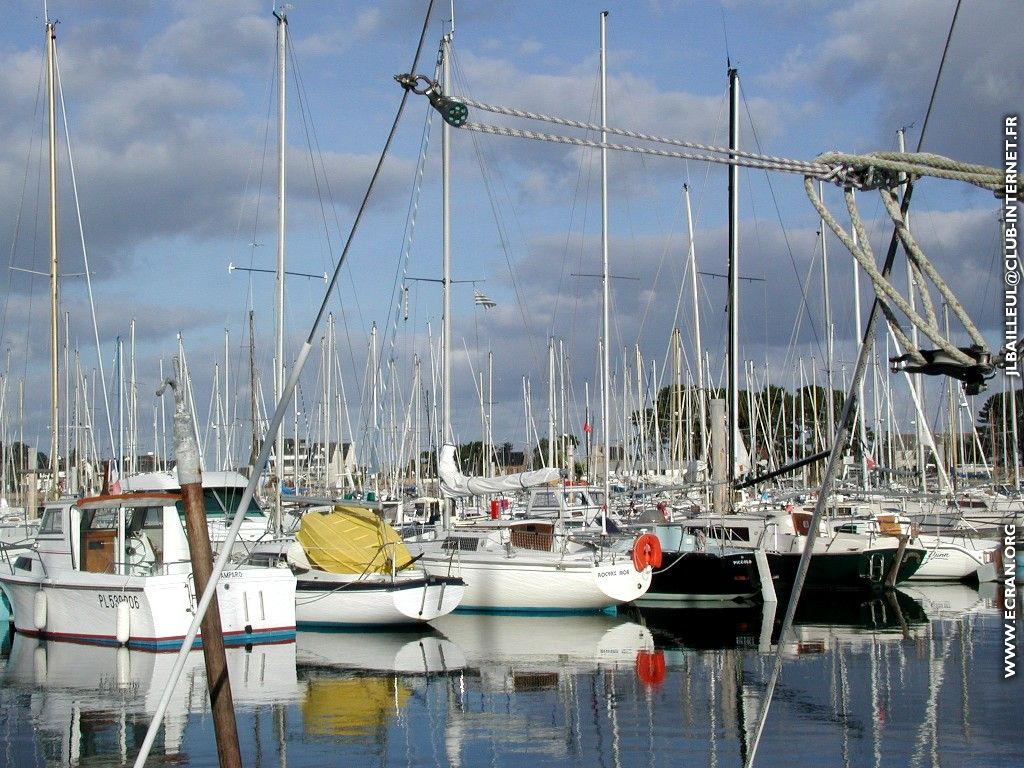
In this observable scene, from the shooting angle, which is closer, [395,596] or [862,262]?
[862,262]

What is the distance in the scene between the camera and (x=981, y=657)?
74.4ft

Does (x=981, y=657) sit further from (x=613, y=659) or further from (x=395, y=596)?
(x=395, y=596)

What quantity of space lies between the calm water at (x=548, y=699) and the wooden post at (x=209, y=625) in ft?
9.14

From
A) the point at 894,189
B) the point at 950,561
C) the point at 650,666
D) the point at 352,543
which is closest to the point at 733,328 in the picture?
the point at 650,666

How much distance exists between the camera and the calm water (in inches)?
591

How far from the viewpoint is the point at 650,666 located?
22016mm

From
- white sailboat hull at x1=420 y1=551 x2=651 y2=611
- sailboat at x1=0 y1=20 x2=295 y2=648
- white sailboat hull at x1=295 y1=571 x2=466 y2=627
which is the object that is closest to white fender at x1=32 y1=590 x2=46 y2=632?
sailboat at x1=0 y1=20 x2=295 y2=648

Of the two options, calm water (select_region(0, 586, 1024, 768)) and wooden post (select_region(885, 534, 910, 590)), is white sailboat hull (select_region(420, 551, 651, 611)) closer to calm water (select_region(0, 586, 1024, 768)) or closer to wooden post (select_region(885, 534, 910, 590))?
calm water (select_region(0, 586, 1024, 768))

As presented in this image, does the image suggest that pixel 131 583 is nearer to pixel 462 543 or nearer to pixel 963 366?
pixel 462 543

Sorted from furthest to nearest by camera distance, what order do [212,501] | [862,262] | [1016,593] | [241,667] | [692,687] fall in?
[1016,593] < [212,501] < [241,667] < [692,687] < [862,262]

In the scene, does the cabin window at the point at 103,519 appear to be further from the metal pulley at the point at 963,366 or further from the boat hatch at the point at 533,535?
the metal pulley at the point at 963,366

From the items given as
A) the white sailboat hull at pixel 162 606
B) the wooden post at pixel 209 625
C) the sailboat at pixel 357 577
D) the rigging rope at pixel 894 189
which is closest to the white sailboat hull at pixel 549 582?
the sailboat at pixel 357 577

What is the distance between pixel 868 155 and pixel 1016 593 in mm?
31133

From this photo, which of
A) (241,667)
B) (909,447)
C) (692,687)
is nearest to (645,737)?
(692,687)
